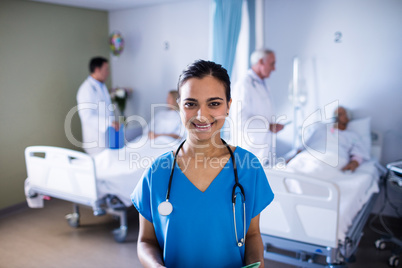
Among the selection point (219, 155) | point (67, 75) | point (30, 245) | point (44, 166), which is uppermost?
point (67, 75)

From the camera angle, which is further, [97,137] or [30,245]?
[97,137]

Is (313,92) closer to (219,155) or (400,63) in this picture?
(400,63)

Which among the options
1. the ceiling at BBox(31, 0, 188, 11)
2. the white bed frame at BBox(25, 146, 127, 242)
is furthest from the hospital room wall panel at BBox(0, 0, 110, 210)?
the white bed frame at BBox(25, 146, 127, 242)

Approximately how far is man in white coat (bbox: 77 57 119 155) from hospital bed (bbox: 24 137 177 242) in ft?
1.88

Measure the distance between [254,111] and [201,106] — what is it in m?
2.02

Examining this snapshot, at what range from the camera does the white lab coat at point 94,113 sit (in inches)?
139

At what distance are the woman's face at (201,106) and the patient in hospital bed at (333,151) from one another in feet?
6.40

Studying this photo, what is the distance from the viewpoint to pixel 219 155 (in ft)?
3.52

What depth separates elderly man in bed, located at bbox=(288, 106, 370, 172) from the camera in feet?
9.83

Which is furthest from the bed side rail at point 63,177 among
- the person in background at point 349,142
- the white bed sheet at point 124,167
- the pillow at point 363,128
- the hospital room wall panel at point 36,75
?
the pillow at point 363,128

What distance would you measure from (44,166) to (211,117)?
2.33m

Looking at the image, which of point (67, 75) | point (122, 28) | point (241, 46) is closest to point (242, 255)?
point (241, 46)

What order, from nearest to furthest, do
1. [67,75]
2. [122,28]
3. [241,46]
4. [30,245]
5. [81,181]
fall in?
1. [81,181]
2. [30,245]
3. [241,46]
4. [67,75]
5. [122,28]

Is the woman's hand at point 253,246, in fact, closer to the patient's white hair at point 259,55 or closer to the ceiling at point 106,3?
the patient's white hair at point 259,55
